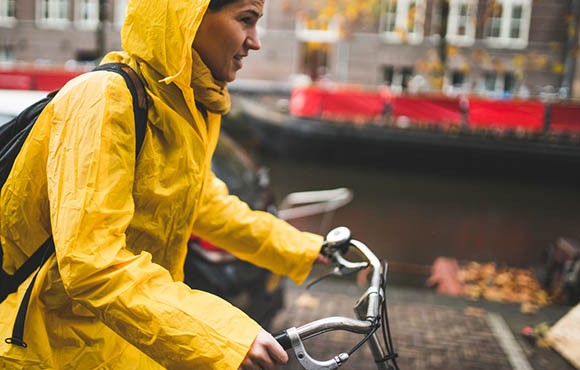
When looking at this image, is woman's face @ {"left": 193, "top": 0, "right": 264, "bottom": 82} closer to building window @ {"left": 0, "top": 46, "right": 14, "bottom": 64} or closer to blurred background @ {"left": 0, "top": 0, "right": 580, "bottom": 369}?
blurred background @ {"left": 0, "top": 0, "right": 580, "bottom": 369}

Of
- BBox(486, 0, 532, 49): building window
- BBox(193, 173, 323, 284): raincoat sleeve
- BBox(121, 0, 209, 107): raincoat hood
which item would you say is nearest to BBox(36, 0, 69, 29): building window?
BBox(486, 0, 532, 49): building window

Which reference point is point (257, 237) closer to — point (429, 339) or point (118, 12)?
point (429, 339)

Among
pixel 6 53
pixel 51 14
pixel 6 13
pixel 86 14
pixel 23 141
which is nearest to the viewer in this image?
pixel 23 141

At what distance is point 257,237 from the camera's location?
216cm

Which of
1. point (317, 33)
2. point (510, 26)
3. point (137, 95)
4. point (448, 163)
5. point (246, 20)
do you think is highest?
point (510, 26)

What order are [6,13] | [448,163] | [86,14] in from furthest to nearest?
[6,13], [86,14], [448,163]

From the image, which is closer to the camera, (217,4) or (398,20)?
(217,4)

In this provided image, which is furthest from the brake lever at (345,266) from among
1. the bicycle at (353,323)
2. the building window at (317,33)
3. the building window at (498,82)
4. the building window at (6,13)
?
the building window at (6,13)

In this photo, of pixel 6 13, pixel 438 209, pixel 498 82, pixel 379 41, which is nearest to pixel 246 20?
pixel 438 209

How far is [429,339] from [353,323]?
A: 3.14 meters

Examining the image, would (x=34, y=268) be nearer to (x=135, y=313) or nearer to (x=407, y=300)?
(x=135, y=313)

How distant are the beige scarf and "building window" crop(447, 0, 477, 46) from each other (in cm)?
2788

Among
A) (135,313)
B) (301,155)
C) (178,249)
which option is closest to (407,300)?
(178,249)

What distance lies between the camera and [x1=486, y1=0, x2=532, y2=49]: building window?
2811 cm
